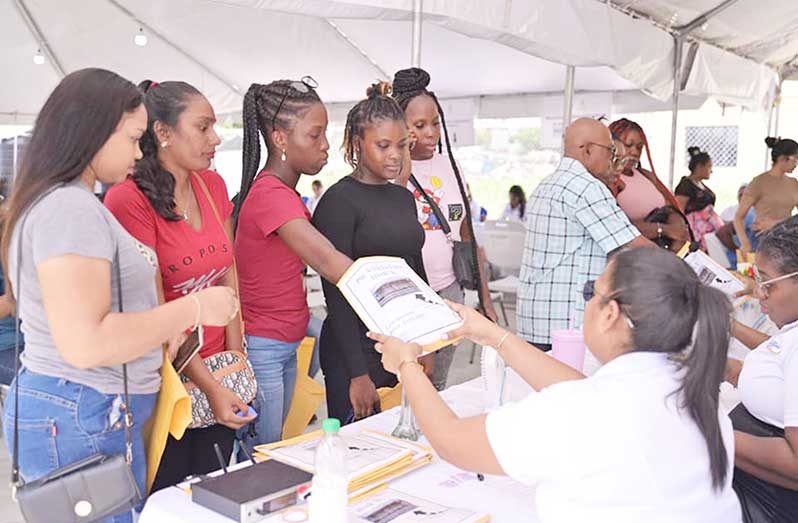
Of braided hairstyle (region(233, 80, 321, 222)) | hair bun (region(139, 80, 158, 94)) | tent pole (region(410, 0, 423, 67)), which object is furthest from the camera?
tent pole (region(410, 0, 423, 67))

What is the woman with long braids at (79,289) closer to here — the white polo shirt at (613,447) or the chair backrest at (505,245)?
the white polo shirt at (613,447)

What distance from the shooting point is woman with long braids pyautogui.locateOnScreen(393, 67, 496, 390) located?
2508 millimetres

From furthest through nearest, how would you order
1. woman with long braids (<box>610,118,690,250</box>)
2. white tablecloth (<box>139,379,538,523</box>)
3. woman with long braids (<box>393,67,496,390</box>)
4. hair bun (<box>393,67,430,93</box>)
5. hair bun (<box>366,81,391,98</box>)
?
woman with long braids (<box>610,118,690,250</box>) → hair bun (<box>393,67,430,93</box>) → woman with long braids (<box>393,67,496,390</box>) → hair bun (<box>366,81,391,98</box>) → white tablecloth (<box>139,379,538,523</box>)

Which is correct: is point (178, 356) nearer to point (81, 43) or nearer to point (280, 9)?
point (280, 9)

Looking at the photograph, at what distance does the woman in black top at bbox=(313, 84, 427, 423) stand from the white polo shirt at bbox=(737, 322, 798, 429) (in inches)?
35.6

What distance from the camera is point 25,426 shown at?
1.38 m

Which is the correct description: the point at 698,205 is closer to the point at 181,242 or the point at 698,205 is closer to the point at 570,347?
the point at 570,347

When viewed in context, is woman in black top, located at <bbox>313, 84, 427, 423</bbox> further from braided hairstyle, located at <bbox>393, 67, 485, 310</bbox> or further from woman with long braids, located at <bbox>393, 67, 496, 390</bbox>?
braided hairstyle, located at <bbox>393, 67, 485, 310</bbox>

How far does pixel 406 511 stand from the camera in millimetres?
1312

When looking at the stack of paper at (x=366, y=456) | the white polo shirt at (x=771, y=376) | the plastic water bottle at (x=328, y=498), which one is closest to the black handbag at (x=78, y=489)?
the stack of paper at (x=366, y=456)

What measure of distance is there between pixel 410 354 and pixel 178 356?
0.58 m

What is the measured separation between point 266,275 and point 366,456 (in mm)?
708

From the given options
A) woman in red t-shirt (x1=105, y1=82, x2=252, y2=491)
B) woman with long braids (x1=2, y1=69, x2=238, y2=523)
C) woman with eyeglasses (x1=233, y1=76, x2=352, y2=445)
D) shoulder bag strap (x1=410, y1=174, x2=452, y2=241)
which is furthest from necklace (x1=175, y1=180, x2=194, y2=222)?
shoulder bag strap (x1=410, y1=174, x2=452, y2=241)

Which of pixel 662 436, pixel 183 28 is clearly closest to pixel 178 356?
pixel 662 436
